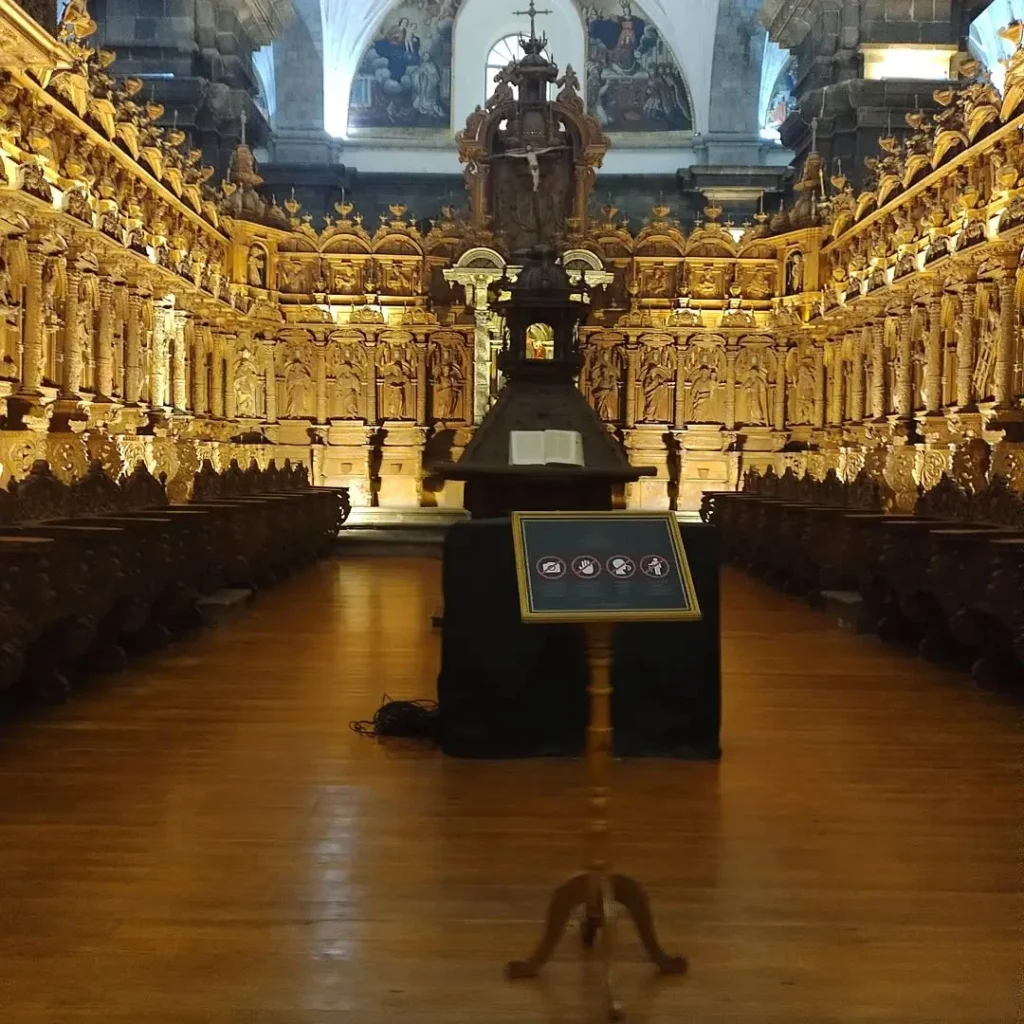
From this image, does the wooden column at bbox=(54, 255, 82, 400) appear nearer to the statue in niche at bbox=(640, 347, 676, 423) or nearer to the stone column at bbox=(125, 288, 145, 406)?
the stone column at bbox=(125, 288, 145, 406)

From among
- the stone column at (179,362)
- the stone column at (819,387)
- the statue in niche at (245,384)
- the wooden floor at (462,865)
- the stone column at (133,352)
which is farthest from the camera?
the statue in niche at (245,384)

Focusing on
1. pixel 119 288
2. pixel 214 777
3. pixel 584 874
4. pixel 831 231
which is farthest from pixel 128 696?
pixel 831 231

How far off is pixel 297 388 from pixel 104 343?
6393 millimetres

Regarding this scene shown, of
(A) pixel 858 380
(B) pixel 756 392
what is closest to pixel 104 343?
(A) pixel 858 380

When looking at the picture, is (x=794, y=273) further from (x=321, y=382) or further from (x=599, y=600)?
(x=599, y=600)

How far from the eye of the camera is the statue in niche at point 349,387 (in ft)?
61.7

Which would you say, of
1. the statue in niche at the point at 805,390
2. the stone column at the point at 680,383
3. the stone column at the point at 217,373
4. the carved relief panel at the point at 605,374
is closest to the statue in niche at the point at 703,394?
the stone column at the point at 680,383

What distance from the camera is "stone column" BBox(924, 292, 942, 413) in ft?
43.4

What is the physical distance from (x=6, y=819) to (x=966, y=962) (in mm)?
3272

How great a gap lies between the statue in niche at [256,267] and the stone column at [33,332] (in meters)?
7.83

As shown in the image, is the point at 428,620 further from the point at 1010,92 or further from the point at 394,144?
the point at 394,144

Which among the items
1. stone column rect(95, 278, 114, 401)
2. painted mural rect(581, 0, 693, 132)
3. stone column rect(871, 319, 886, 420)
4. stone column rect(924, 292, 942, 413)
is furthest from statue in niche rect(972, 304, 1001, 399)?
painted mural rect(581, 0, 693, 132)

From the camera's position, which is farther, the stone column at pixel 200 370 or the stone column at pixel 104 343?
the stone column at pixel 200 370

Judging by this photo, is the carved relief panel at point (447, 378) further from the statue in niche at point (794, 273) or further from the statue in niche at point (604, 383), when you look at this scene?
the statue in niche at point (794, 273)
